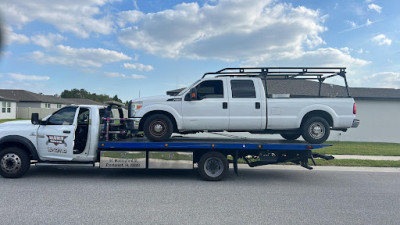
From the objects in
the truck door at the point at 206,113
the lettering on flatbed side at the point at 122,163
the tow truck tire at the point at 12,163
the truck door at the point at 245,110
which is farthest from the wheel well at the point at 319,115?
the tow truck tire at the point at 12,163

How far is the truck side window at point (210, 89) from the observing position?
687 cm

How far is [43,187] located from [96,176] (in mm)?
1386

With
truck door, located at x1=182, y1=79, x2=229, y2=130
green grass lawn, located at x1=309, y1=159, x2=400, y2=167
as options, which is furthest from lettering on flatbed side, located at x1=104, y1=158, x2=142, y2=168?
green grass lawn, located at x1=309, y1=159, x2=400, y2=167

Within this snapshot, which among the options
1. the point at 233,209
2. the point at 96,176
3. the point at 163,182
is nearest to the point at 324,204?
the point at 233,209

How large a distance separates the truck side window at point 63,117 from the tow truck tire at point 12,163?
1025 mm

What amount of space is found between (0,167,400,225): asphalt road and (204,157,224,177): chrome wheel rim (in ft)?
1.04

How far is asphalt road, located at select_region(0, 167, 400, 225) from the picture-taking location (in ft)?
13.9

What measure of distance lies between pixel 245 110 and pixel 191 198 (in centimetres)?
270

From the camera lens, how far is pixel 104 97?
310 feet

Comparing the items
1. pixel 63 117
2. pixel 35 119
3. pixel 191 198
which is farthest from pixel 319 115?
pixel 35 119

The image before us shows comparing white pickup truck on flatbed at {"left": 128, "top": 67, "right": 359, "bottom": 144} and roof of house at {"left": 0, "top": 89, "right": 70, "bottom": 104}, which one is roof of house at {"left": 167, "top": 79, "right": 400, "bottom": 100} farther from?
roof of house at {"left": 0, "top": 89, "right": 70, "bottom": 104}

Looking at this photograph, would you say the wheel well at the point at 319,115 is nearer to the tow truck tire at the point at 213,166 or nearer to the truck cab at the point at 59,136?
the tow truck tire at the point at 213,166

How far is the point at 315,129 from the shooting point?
269 inches

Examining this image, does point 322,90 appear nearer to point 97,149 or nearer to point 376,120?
point 376,120
